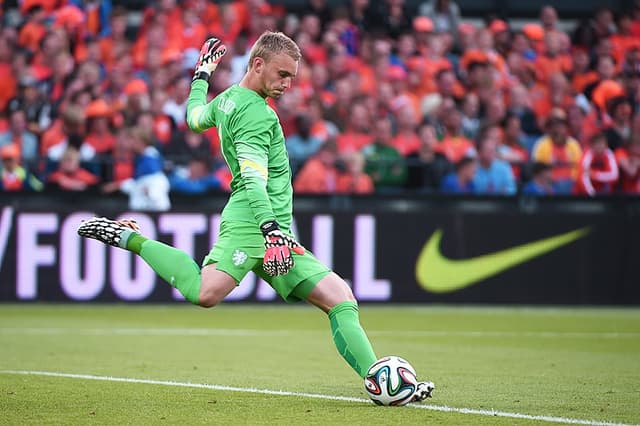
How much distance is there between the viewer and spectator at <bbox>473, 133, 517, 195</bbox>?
16.4m

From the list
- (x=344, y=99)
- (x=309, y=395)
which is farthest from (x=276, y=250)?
(x=344, y=99)

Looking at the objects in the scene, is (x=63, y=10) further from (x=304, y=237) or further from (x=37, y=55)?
(x=304, y=237)

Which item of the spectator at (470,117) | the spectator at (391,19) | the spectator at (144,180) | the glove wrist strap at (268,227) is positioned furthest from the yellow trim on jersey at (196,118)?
the spectator at (391,19)

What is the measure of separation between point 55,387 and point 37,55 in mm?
10757

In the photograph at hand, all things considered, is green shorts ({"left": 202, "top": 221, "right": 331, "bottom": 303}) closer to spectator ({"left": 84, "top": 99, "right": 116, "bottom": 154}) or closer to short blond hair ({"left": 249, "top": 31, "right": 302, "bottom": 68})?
short blond hair ({"left": 249, "top": 31, "right": 302, "bottom": 68})

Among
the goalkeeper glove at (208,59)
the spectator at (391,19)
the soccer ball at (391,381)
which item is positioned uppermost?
the spectator at (391,19)

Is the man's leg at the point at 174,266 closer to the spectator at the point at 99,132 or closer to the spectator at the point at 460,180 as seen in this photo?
the spectator at the point at 99,132

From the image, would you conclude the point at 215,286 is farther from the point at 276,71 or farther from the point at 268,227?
the point at 276,71

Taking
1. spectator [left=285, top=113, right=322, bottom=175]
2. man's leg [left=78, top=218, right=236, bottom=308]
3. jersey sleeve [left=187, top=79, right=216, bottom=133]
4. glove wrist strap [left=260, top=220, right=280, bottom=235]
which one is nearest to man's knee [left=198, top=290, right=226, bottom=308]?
man's leg [left=78, top=218, right=236, bottom=308]

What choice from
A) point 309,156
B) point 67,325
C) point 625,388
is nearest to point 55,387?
point 625,388

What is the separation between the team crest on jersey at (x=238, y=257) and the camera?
7.14 metres

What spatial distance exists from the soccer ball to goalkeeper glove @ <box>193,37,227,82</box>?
2.22 meters

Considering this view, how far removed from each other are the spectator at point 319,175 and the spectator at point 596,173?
337 centimetres

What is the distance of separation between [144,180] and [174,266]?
830 cm
